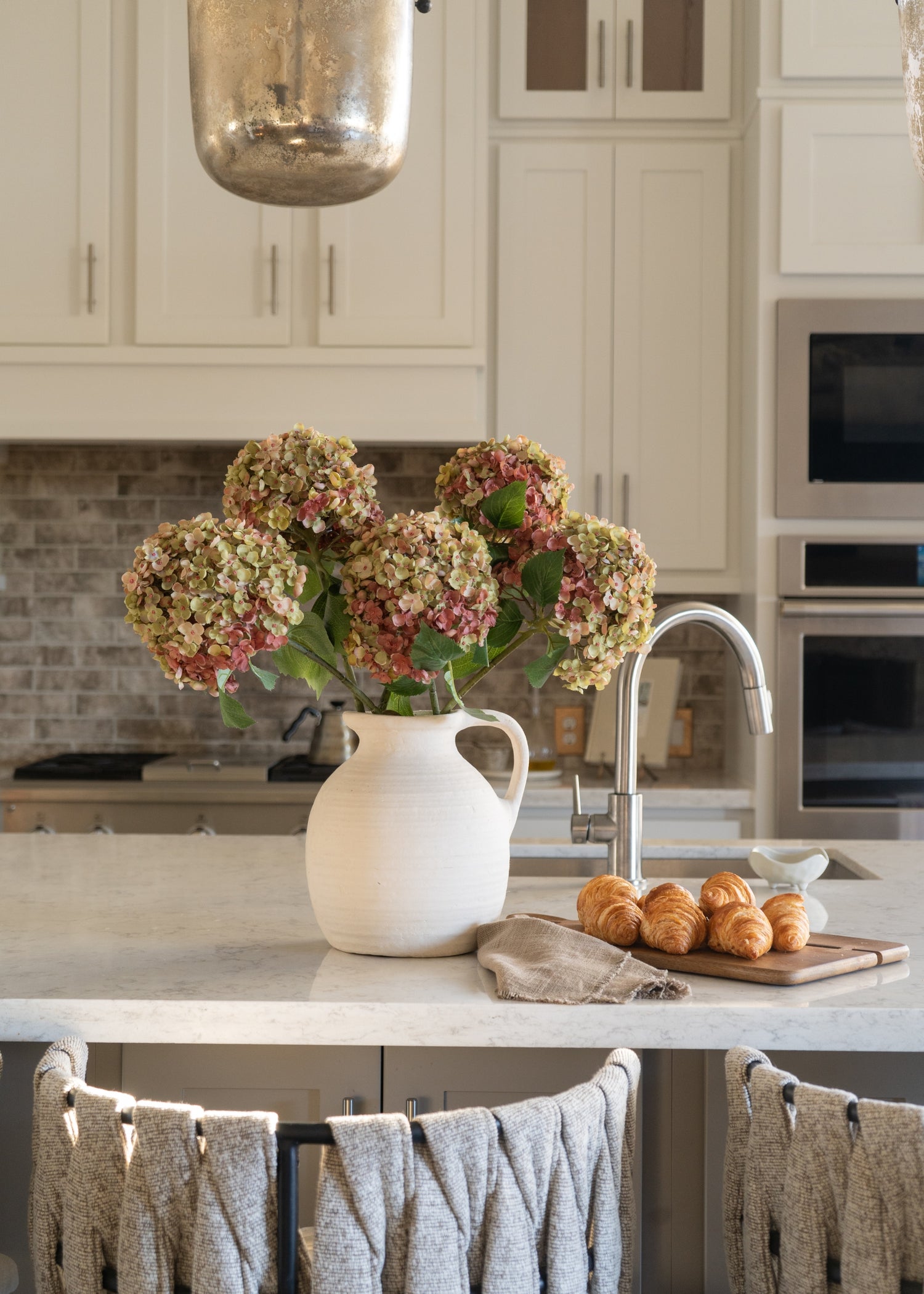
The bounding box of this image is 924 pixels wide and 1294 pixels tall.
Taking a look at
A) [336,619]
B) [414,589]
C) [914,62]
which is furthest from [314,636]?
[914,62]

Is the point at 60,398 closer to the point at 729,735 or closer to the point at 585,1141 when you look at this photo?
the point at 729,735

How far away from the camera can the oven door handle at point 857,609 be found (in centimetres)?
278

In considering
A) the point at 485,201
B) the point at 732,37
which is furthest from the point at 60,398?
the point at 732,37

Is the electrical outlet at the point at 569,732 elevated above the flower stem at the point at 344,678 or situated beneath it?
situated beneath

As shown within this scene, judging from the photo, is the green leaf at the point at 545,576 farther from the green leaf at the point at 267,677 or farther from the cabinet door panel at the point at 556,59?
the cabinet door panel at the point at 556,59

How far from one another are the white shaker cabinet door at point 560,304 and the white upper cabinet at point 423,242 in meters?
0.13

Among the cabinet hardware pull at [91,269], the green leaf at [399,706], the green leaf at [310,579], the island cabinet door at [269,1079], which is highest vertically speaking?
the cabinet hardware pull at [91,269]

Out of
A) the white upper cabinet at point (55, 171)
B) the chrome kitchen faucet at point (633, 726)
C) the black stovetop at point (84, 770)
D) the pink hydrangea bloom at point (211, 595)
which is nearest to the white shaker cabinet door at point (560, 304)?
the white upper cabinet at point (55, 171)

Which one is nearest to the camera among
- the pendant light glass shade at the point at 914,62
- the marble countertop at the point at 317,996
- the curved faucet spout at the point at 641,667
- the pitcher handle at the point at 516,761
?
the pendant light glass shade at the point at 914,62

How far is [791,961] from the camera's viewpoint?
3.88 ft

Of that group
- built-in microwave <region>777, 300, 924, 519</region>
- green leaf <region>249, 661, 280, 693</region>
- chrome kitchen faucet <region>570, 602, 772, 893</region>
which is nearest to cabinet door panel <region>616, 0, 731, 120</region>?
built-in microwave <region>777, 300, 924, 519</region>

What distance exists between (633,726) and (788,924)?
37 centimetres

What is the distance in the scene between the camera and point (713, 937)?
4.00 ft

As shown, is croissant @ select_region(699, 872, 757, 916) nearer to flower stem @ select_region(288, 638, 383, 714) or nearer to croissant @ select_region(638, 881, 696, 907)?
croissant @ select_region(638, 881, 696, 907)
